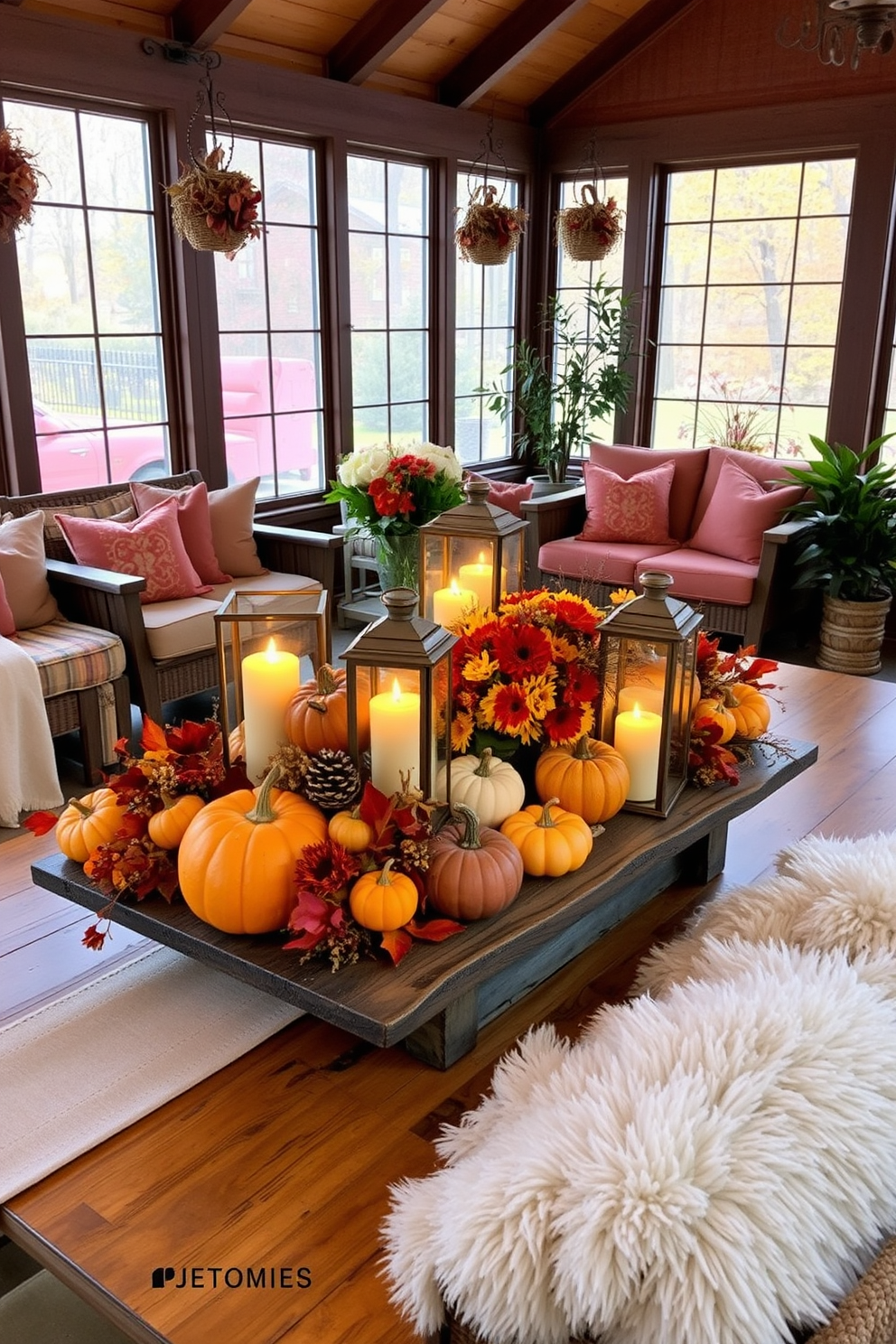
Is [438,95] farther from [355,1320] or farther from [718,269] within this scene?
[355,1320]

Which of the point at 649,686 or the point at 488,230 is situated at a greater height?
the point at 488,230

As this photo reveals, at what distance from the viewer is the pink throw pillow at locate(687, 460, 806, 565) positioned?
4.86 metres

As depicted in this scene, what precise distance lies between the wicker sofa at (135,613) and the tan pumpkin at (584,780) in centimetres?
226

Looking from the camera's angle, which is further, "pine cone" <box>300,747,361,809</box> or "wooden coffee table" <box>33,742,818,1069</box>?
"pine cone" <box>300,747,361,809</box>

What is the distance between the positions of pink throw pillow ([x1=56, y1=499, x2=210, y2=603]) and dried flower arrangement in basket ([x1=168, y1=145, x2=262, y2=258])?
0.99 m

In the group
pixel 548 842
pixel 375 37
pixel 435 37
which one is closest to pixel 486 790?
pixel 548 842

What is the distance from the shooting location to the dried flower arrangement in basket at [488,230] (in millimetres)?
5027

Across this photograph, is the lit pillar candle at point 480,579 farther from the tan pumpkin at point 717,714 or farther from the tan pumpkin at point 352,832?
the tan pumpkin at point 352,832

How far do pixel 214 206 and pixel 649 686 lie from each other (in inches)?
123

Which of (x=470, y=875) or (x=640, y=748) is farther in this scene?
(x=640, y=748)

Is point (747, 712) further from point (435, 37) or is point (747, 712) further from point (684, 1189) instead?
point (435, 37)

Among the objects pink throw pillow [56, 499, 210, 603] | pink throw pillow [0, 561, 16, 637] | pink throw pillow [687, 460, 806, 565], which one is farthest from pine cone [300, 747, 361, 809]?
pink throw pillow [687, 460, 806, 565]

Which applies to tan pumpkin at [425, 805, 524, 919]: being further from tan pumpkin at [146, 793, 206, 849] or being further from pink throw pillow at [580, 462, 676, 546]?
pink throw pillow at [580, 462, 676, 546]

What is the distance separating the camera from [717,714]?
1.72m
